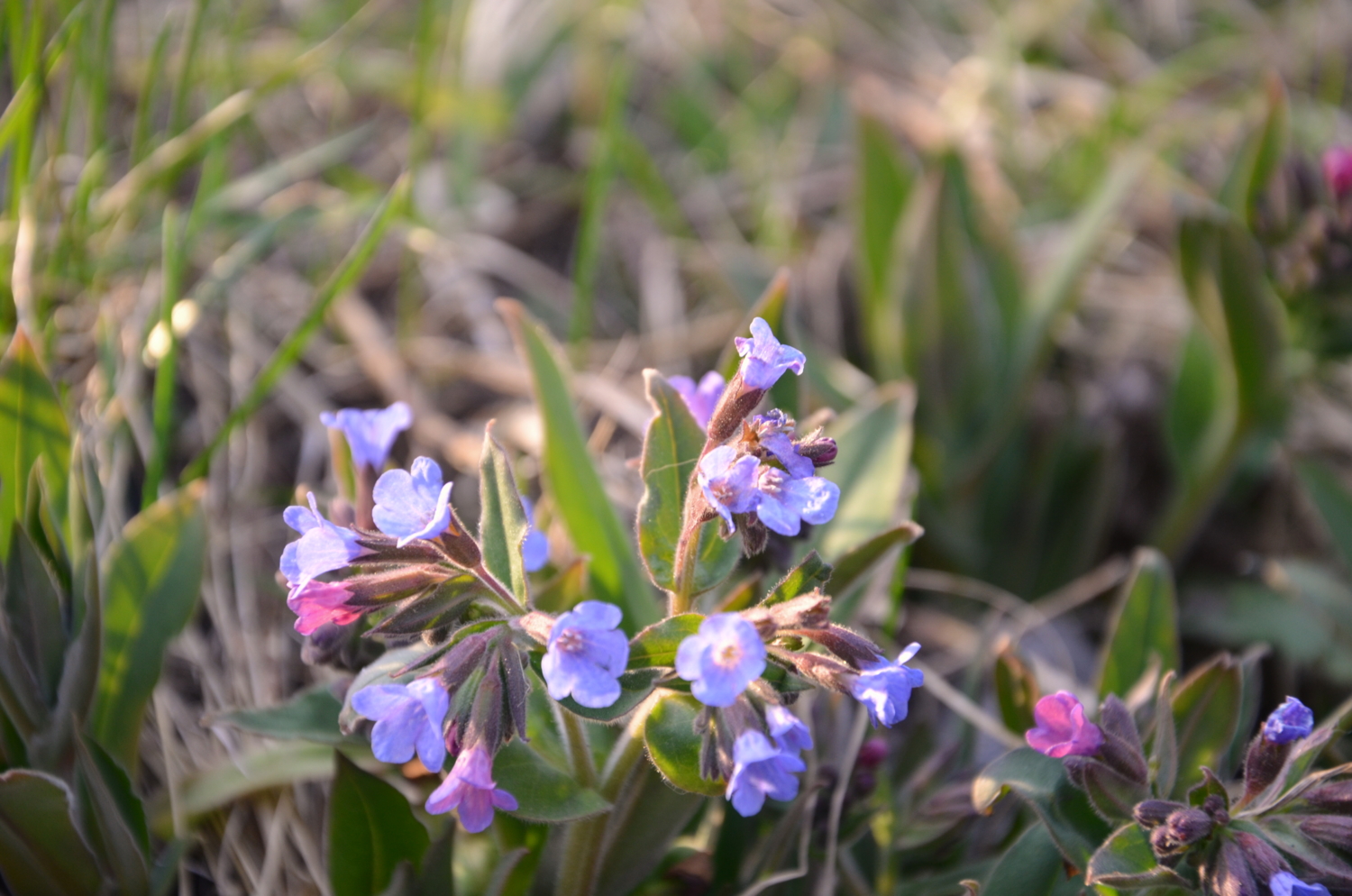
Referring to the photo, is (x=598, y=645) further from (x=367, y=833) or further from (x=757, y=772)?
(x=367, y=833)

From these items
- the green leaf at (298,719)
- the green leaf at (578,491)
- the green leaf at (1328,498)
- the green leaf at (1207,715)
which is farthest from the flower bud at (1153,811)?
the green leaf at (1328,498)

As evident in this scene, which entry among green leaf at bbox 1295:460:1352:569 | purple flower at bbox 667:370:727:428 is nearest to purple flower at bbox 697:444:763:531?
purple flower at bbox 667:370:727:428

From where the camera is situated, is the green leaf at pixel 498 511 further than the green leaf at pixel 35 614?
No

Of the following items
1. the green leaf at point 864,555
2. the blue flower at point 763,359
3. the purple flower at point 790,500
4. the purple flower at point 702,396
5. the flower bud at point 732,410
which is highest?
the blue flower at point 763,359

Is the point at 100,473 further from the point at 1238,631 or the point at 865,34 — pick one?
the point at 865,34

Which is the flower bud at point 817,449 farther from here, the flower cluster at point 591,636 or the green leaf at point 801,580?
the green leaf at point 801,580
